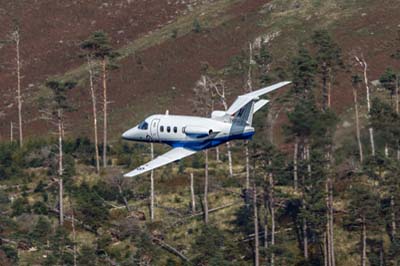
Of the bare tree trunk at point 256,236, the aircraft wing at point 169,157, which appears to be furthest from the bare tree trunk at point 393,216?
the aircraft wing at point 169,157

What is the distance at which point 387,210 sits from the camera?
95250mm

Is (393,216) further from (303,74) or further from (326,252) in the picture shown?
(303,74)

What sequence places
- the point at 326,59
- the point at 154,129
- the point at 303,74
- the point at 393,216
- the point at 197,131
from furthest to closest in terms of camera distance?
the point at 326,59, the point at 303,74, the point at 393,216, the point at 154,129, the point at 197,131

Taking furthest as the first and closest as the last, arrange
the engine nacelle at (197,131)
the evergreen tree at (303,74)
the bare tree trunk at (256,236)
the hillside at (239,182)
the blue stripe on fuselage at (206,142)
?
the evergreen tree at (303,74) < the bare tree trunk at (256,236) < the hillside at (239,182) < the blue stripe on fuselage at (206,142) < the engine nacelle at (197,131)

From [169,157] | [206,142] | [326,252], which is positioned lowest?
[326,252]

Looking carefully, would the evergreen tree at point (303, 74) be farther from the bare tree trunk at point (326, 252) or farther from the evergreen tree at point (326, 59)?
the bare tree trunk at point (326, 252)

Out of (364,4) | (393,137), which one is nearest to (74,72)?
(364,4)

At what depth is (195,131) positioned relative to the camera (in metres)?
72.8

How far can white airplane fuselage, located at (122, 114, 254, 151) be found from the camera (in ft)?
238

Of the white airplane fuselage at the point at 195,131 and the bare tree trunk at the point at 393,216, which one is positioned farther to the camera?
the bare tree trunk at the point at 393,216

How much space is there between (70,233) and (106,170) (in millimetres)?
14211

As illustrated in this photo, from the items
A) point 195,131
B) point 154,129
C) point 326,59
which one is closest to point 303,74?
point 326,59

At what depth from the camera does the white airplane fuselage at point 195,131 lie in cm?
7262

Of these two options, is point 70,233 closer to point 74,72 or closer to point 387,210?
point 387,210
